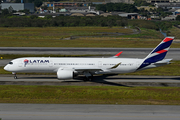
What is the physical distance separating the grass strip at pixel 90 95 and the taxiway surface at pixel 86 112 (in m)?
1.61

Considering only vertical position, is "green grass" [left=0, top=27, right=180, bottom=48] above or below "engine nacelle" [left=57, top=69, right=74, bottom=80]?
below

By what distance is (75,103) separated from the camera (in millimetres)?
29047

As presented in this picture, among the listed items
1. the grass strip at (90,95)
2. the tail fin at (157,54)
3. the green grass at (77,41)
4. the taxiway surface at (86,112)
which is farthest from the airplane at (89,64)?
the green grass at (77,41)

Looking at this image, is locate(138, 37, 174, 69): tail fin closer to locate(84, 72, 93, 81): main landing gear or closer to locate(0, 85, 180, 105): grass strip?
locate(0, 85, 180, 105): grass strip

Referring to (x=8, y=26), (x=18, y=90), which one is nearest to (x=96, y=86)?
(x=18, y=90)

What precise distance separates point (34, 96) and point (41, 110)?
19.0ft

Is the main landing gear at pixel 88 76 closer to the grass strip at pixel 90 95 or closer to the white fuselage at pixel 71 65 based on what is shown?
the white fuselage at pixel 71 65

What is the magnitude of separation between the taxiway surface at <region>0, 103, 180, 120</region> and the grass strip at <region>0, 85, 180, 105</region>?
1607 millimetres

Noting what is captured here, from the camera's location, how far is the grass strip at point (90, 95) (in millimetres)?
29891

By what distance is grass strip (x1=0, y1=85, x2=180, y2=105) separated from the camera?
98.1 ft

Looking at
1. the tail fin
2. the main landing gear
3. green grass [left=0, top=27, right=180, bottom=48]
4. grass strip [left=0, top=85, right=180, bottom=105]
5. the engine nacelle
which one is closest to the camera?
grass strip [left=0, top=85, right=180, bottom=105]

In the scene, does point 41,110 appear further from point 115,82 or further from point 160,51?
point 160,51

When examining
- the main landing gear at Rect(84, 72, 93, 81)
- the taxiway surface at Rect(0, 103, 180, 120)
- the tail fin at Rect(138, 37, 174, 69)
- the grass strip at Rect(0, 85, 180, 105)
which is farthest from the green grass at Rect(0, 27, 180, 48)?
the taxiway surface at Rect(0, 103, 180, 120)

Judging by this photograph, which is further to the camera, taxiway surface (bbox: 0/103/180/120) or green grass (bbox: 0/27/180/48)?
green grass (bbox: 0/27/180/48)
